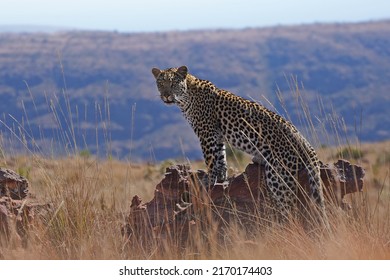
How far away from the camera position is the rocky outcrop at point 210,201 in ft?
21.6

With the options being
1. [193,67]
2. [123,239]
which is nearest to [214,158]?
[123,239]

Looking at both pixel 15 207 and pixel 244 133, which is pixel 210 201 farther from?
pixel 15 207

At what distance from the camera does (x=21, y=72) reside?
13700cm

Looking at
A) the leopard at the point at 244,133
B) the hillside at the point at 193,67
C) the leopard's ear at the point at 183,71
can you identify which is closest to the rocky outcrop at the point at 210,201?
the leopard at the point at 244,133

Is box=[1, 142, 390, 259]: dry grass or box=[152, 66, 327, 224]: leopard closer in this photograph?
box=[1, 142, 390, 259]: dry grass

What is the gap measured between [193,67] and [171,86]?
143 meters

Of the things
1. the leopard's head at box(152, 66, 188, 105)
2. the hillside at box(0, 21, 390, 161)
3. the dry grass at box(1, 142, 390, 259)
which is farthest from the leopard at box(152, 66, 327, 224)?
the hillside at box(0, 21, 390, 161)

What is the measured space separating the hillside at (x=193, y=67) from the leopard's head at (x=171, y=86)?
349 ft

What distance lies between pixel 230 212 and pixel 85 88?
133348 millimetres

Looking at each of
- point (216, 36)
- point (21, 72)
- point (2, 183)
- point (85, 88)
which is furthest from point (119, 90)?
point (2, 183)

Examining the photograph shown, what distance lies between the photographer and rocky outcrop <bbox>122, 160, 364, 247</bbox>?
659 centimetres

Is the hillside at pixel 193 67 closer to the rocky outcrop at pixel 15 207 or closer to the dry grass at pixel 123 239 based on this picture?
the rocky outcrop at pixel 15 207

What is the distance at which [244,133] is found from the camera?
7273 mm

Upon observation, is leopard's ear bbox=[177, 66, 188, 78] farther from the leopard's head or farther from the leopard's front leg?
the leopard's front leg
